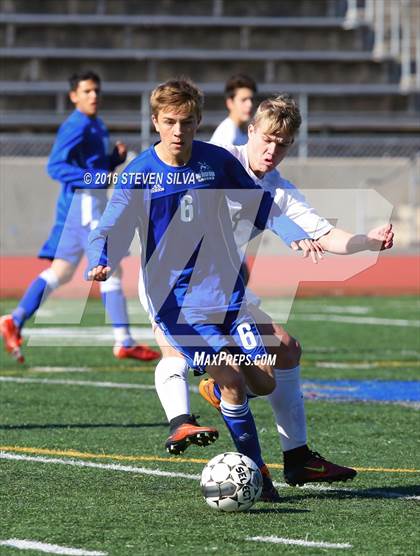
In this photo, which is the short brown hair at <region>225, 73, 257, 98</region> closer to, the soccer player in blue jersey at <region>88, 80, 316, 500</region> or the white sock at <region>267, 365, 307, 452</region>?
the soccer player in blue jersey at <region>88, 80, 316, 500</region>

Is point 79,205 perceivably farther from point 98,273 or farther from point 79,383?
point 98,273

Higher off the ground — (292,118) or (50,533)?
(292,118)

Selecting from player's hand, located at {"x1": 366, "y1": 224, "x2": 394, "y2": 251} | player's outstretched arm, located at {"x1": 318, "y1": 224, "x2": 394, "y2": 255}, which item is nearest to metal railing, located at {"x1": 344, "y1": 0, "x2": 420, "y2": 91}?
player's outstretched arm, located at {"x1": 318, "y1": 224, "x2": 394, "y2": 255}

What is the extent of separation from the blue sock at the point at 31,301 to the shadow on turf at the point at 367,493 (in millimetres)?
4754

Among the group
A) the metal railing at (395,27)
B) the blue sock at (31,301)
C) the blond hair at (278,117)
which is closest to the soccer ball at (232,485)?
the blond hair at (278,117)

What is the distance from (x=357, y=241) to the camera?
5.20 metres

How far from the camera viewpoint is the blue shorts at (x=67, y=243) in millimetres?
9969

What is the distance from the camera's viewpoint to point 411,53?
22266 millimetres

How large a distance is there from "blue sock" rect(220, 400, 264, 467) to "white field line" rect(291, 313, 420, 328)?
8.03 m

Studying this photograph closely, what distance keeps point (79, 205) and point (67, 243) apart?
1.11 ft

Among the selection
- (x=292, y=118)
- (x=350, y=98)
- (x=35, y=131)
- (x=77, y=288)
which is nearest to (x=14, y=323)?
(x=292, y=118)

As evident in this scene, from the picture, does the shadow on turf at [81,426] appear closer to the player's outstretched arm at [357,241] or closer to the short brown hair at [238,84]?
the player's outstretched arm at [357,241]

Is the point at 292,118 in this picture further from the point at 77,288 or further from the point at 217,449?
the point at 77,288

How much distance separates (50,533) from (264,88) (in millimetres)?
16184
